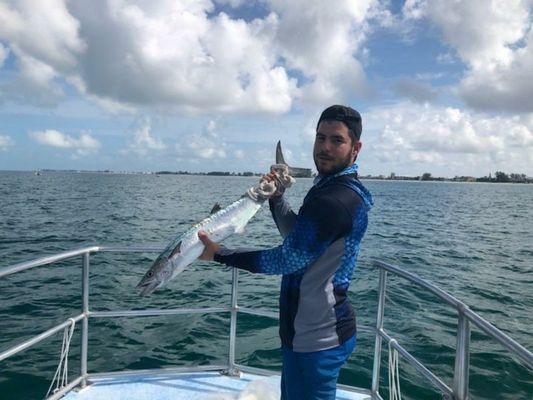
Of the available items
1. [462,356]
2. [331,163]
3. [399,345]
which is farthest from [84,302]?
[462,356]

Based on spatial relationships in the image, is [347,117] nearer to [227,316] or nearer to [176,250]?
[176,250]

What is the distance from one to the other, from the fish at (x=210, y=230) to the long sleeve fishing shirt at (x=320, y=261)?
53cm

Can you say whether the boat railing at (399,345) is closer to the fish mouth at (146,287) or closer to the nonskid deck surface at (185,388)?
the nonskid deck surface at (185,388)

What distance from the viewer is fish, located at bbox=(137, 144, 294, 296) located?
3.74m

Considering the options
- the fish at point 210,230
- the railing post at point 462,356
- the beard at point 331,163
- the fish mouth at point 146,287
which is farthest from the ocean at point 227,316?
the fish mouth at point 146,287

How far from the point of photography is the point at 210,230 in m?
4.02

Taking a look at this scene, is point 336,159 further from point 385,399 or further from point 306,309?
point 385,399

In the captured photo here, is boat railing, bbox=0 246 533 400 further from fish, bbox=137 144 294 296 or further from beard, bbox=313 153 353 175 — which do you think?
beard, bbox=313 153 353 175

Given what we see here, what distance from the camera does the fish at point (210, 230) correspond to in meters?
3.74

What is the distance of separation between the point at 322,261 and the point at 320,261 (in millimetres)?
14

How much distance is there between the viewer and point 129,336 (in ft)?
33.1

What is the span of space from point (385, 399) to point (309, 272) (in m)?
5.98

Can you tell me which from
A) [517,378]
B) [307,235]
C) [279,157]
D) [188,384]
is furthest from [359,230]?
[517,378]

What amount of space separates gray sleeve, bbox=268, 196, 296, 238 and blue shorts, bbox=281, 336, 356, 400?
1129 mm
